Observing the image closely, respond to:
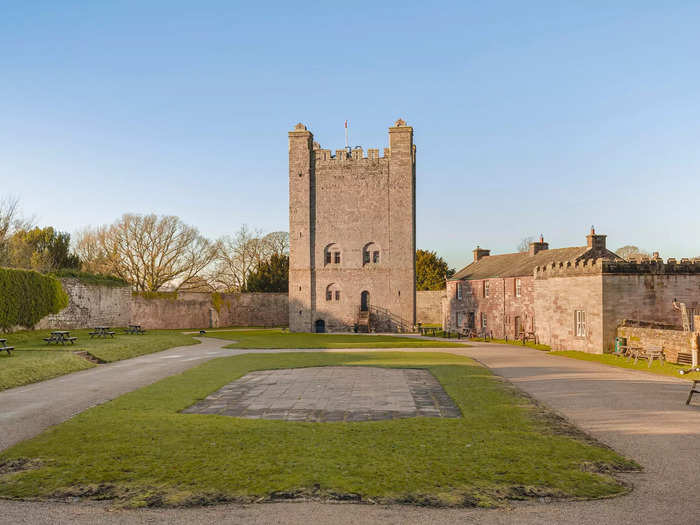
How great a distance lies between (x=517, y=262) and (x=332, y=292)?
14.7 m

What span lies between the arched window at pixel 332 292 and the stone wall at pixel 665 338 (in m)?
25.5

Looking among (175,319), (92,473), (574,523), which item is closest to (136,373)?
(92,473)

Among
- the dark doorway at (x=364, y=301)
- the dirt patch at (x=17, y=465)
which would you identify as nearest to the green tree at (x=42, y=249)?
the dark doorway at (x=364, y=301)

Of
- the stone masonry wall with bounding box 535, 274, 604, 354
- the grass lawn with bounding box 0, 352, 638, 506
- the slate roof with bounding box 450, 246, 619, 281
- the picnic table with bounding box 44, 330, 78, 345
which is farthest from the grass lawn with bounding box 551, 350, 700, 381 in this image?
the picnic table with bounding box 44, 330, 78, 345

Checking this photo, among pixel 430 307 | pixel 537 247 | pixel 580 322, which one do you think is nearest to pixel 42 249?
pixel 430 307

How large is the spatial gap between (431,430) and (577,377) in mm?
8846

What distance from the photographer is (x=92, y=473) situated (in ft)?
22.1

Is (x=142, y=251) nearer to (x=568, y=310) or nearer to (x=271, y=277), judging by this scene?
(x=271, y=277)

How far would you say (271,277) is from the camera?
56.1 meters

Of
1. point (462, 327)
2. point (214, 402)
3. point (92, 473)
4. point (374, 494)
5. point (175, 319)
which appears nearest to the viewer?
point (374, 494)

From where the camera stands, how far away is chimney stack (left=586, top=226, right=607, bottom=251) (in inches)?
1275

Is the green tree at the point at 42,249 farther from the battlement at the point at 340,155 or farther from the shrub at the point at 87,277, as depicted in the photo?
the battlement at the point at 340,155

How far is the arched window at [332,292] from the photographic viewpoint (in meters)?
45.1

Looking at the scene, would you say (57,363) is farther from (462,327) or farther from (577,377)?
(462,327)
